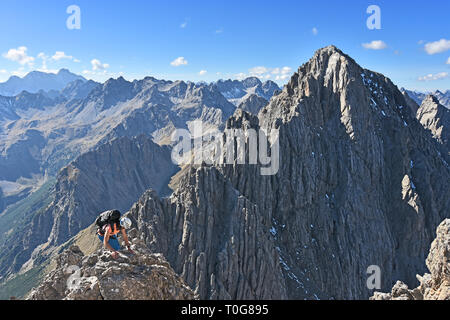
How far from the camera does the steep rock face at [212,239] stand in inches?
2601

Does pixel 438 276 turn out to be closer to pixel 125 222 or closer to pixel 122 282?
pixel 122 282

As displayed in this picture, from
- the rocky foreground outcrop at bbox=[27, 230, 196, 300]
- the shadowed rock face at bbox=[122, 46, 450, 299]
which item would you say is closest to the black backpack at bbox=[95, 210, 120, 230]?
the rocky foreground outcrop at bbox=[27, 230, 196, 300]

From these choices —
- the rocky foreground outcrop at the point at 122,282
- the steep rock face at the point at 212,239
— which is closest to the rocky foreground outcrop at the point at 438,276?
the rocky foreground outcrop at the point at 122,282

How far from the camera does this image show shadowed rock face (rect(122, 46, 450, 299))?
6994cm

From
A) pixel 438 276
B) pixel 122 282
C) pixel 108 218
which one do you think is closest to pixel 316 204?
pixel 438 276

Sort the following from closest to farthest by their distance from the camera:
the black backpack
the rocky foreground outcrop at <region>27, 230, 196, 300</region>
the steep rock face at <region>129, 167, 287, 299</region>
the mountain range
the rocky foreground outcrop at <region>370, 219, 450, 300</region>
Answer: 1. the rocky foreground outcrop at <region>27, 230, 196, 300</region>
2. the black backpack
3. the rocky foreground outcrop at <region>370, 219, 450, 300</region>
4. the steep rock face at <region>129, 167, 287, 299</region>
5. the mountain range

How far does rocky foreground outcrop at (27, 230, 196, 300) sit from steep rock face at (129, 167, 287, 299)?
147ft

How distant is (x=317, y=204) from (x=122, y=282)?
285ft

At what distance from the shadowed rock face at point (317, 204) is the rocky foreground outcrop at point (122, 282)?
45.6 meters

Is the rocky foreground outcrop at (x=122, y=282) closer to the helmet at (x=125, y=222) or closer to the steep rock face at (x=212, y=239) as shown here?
the helmet at (x=125, y=222)

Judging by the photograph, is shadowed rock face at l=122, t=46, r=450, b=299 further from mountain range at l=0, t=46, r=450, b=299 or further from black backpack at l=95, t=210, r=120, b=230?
black backpack at l=95, t=210, r=120, b=230

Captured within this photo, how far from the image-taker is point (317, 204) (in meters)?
95.9
